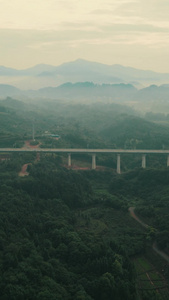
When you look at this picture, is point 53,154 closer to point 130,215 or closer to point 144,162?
point 144,162

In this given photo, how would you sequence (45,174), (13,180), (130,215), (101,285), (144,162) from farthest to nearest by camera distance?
(144,162)
(45,174)
(13,180)
(130,215)
(101,285)

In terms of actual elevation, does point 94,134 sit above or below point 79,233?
above

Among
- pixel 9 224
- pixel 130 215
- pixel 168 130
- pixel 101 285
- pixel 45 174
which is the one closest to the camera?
pixel 101 285

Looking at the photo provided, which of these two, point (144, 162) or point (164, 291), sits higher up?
point (144, 162)

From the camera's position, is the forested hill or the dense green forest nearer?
the dense green forest

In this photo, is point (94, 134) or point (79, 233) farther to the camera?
point (94, 134)

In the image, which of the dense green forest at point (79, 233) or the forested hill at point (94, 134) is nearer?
the dense green forest at point (79, 233)

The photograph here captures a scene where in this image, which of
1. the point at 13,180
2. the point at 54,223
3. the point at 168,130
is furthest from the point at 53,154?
the point at 168,130

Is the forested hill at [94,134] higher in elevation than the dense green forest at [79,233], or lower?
higher
